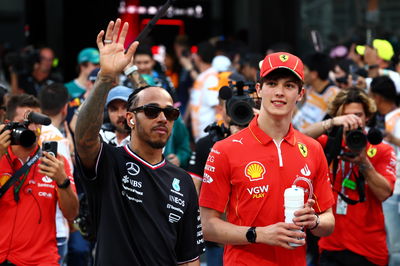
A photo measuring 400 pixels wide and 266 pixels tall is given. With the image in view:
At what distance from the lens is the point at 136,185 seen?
4.89 m

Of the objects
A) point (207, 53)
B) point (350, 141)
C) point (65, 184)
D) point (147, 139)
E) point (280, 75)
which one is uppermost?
point (280, 75)

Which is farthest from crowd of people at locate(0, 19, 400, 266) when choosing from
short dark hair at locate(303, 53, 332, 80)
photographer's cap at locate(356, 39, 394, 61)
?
short dark hair at locate(303, 53, 332, 80)

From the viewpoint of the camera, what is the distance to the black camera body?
603 cm

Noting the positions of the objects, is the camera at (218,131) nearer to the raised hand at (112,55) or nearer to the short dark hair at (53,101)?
the raised hand at (112,55)

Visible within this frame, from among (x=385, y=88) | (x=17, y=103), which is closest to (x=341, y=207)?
(x=385, y=88)

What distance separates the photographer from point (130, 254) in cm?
477

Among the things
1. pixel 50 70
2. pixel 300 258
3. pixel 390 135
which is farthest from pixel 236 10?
pixel 300 258

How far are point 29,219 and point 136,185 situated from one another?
171cm

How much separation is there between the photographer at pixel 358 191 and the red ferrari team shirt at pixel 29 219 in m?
2.06

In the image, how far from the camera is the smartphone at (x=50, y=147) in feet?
20.1

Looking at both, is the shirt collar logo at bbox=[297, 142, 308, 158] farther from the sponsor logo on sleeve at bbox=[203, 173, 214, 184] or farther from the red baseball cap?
the sponsor logo on sleeve at bbox=[203, 173, 214, 184]

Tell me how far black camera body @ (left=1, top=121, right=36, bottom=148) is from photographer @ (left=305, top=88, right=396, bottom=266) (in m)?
2.14

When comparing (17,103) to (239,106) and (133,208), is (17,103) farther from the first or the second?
(133,208)

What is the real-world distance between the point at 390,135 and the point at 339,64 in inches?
147
